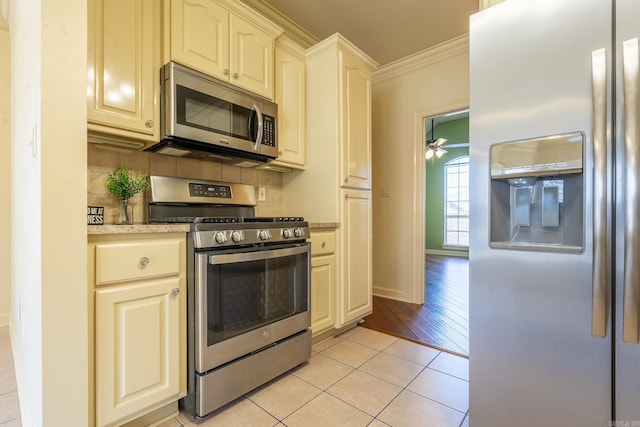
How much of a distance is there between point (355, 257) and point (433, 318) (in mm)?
1044

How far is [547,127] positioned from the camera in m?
1.08

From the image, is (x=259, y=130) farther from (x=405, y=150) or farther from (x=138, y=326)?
(x=405, y=150)

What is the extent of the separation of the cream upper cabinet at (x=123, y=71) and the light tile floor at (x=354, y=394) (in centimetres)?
140

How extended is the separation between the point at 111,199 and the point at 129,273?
2.29 ft

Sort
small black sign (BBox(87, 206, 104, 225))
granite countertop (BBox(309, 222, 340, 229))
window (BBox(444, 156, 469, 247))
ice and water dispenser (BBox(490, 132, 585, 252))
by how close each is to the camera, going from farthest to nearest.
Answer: window (BBox(444, 156, 469, 247)) < granite countertop (BBox(309, 222, 340, 229)) < small black sign (BBox(87, 206, 104, 225)) < ice and water dispenser (BBox(490, 132, 585, 252))

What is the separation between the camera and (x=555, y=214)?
3.72 feet

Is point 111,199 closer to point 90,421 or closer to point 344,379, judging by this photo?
point 90,421

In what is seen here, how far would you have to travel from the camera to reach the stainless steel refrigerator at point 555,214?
95 cm

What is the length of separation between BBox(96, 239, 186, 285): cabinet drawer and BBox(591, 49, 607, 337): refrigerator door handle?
5.12ft

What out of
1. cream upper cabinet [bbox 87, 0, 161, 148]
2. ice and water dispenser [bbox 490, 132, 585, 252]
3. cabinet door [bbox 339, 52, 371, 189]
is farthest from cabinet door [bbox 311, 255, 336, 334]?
cream upper cabinet [bbox 87, 0, 161, 148]

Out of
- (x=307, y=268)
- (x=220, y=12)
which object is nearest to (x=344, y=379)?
(x=307, y=268)

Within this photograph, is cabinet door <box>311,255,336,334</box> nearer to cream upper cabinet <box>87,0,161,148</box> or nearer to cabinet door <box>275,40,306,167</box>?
cabinet door <box>275,40,306,167</box>

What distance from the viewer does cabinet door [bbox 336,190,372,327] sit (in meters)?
2.24

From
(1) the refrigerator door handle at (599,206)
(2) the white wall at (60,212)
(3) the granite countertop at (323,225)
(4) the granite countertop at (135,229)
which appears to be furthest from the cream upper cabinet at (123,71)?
(1) the refrigerator door handle at (599,206)
